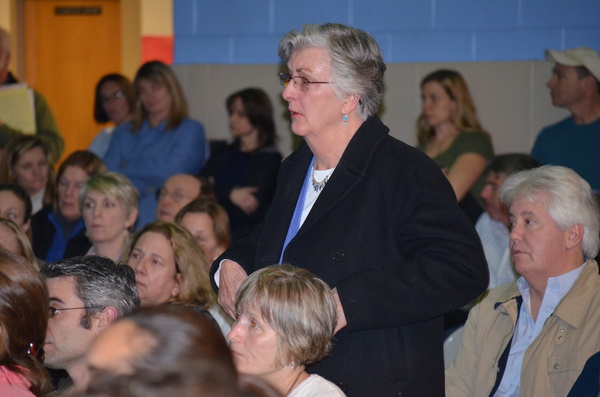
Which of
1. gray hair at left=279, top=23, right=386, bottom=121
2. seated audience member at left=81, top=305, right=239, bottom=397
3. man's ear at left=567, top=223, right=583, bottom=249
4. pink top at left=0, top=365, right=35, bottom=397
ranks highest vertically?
gray hair at left=279, top=23, right=386, bottom=121

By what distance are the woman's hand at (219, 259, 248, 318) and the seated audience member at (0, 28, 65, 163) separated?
3546 mm

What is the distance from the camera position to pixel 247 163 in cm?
511

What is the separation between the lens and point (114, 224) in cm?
429

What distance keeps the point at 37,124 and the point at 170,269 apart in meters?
2.78

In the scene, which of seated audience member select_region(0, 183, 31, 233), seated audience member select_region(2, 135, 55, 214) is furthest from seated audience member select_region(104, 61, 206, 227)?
seated audience member select_region(0, 183, 31, 233)

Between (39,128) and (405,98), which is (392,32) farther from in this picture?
(39,128)

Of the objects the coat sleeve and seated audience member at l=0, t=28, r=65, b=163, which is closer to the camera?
the coat sleeve

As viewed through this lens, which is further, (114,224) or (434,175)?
(114,224)

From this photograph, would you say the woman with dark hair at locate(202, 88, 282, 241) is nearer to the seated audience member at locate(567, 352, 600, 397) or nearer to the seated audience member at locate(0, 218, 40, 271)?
the seated audience member at locate(0, 218, 40, 271)

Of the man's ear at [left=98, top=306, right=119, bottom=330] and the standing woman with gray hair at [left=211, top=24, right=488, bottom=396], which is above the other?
the standing woman with gray hair at [left=211, top=24, right=488, bottom=396]

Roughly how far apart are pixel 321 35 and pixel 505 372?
1.34m

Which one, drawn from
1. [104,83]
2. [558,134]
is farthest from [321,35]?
[104,83]

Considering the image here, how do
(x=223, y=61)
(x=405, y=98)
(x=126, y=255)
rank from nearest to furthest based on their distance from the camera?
(x=126, y=255) → (x=405, y=98) → (x=223, y=61)

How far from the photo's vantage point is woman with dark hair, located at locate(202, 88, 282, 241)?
4.95 m
